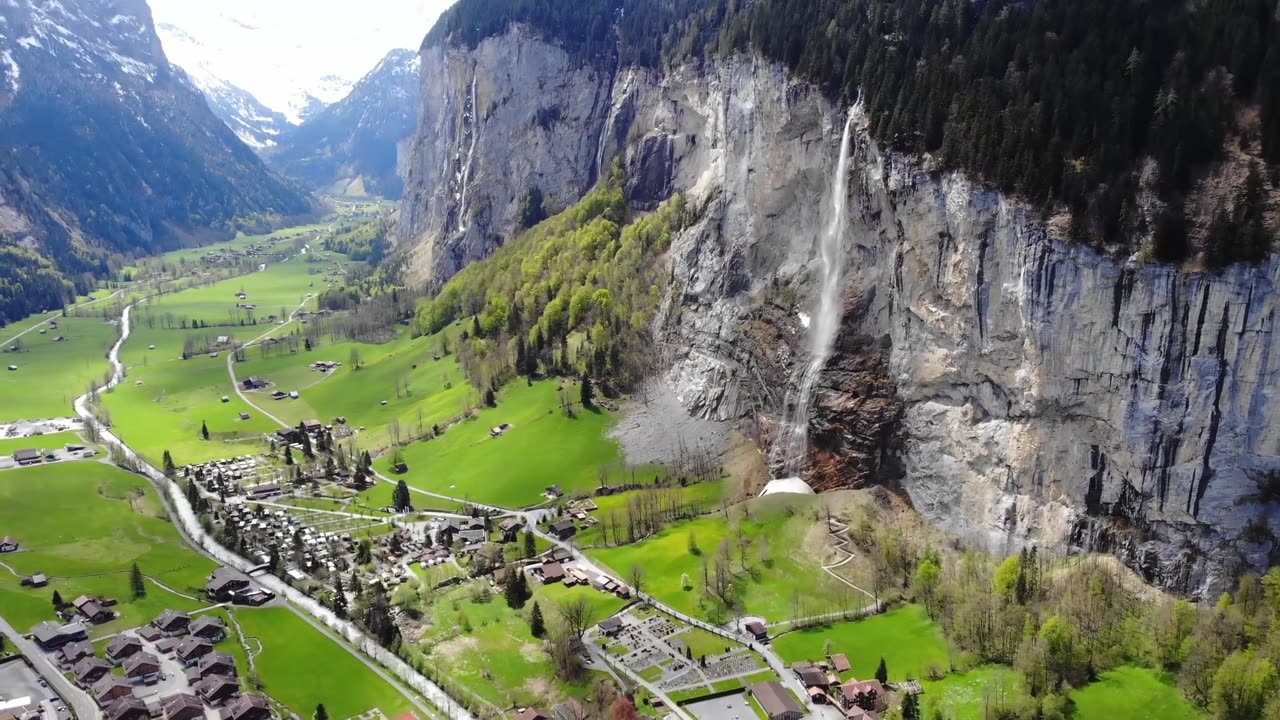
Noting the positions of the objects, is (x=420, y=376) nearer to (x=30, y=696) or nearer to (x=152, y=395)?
(x=152, y=395)

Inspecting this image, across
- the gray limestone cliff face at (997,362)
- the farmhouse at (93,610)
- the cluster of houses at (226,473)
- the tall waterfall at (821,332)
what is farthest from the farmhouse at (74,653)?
the gray limestone cliff face at (997,362)

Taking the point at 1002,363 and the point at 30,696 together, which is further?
the point at 1002,363

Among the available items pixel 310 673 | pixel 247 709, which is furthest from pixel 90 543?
pixel 247 709

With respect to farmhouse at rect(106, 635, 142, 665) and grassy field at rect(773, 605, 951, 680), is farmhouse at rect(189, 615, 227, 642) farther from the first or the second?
grassy field at rect(773, 605, 951, 680)

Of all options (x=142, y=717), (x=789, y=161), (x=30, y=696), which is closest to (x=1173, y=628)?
(x=789, y=161)

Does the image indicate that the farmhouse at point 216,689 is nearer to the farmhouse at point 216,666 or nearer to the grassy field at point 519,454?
the farmhouse at point 216,666

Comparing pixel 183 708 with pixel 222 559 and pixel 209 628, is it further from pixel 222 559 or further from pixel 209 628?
pixel 222 559
